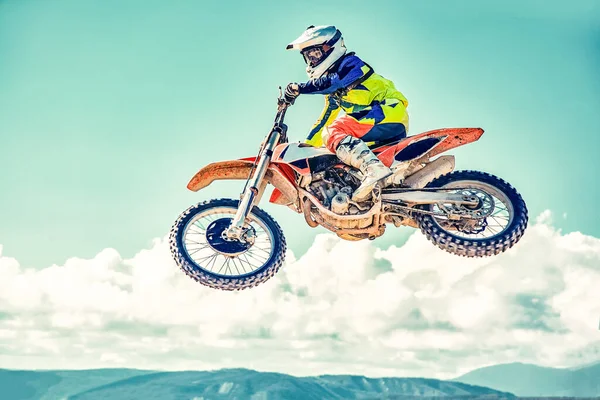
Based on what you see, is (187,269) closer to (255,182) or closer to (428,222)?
(255,182)

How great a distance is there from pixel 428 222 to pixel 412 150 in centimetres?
105

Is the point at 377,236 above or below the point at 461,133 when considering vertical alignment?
below

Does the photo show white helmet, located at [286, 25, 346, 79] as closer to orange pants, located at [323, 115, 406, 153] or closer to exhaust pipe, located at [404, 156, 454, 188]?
orange pants, located at [323, 115, 406, 153]

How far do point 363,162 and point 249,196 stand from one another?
69.1 inches

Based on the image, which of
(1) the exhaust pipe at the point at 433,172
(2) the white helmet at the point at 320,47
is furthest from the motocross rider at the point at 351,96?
(1) the exhaust pipe at the point at 433,172

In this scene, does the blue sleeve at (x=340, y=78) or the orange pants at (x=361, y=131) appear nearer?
the blue sleeve at (x=340, y=78)

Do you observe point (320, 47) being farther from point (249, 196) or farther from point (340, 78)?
point (249, 196)

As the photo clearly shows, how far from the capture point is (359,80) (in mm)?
10742

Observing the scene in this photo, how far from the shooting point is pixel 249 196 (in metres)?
11.1

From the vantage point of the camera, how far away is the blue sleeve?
1060 cm

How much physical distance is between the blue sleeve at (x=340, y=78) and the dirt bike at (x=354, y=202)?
2.12ft

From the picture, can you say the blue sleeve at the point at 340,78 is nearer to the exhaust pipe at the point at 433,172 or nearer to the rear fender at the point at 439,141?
the rear fender at the point at 439,141

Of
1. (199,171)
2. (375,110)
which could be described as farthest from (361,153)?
(199,171)

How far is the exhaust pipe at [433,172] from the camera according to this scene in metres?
11.1
